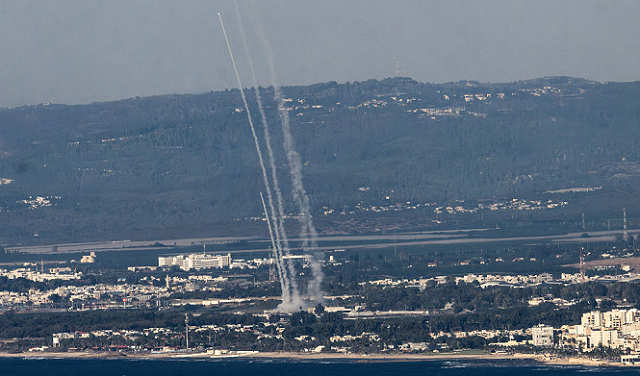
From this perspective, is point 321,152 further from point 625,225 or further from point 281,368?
point 281,368

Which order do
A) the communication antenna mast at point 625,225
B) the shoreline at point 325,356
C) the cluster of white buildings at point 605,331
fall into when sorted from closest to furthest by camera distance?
the shoreline at point 325,356, the cluster of white buildings at point 605,331, the communication antenna mast at point 625,225

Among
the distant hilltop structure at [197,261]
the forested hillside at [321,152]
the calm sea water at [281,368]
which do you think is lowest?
the calm sea water at [281,368]

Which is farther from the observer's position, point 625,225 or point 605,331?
point 625,225

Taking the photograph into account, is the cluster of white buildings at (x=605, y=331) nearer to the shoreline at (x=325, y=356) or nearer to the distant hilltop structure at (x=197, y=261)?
the shoreline at (x=325, y=356)

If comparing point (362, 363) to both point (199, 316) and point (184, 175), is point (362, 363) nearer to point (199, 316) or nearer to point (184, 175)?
point (199, 316)

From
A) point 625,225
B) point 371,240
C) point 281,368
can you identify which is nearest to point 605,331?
point 281,368

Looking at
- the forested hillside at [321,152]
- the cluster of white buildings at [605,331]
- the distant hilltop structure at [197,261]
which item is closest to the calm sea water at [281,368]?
the cluster of white buildings at [605,331]

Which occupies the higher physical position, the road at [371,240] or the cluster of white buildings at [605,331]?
the road at [371,240]

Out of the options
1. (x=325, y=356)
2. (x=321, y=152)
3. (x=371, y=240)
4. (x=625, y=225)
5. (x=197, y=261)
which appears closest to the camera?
(x=325, y=356)
